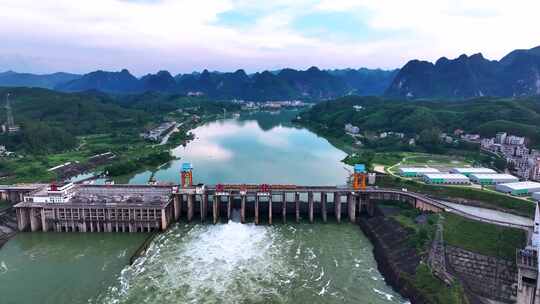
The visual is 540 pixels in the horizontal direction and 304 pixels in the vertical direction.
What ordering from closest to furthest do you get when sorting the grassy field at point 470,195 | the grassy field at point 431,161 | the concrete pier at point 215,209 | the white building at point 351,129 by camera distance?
the grassy field at point 470,195
the concrete pier at point 215,209
the grassy field at point 431,161
the white building at point 351,129

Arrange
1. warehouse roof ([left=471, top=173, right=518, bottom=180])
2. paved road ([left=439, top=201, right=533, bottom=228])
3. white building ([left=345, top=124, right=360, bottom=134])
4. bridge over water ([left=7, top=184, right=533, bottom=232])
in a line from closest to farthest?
paved road ([left=439, top=201, right=533, bottom=228]), bridge over water ([left=7, top=184, right=533, bottom=232]), warehouse roof ([left=471, top=173, right=518, bottom=180]), white building ([left=345, top=124, right=360, bottom=134])

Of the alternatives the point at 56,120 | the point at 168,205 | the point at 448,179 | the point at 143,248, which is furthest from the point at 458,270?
the point at 56,120

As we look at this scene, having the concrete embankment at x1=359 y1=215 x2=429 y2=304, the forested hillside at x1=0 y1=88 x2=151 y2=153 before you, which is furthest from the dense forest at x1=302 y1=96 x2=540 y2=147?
the forested hillside at x1=0 y1=88 x2=151 y2=153

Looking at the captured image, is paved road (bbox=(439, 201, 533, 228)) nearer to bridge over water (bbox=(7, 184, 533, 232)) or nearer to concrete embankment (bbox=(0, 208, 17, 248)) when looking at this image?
bridge over water (bbox=(7, 184, 533, 232))

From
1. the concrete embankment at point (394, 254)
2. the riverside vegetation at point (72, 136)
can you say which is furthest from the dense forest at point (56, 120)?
the concrete embankment at point (394, 254)

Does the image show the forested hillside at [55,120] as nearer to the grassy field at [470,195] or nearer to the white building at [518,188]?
the grassy field at [470,195]

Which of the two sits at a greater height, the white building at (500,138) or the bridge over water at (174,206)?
the white building at (500,138)

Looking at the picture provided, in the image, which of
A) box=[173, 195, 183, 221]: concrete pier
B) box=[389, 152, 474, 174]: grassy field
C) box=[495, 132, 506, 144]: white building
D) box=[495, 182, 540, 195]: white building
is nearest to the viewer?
box=[495, 182, 540, 195]: white building
